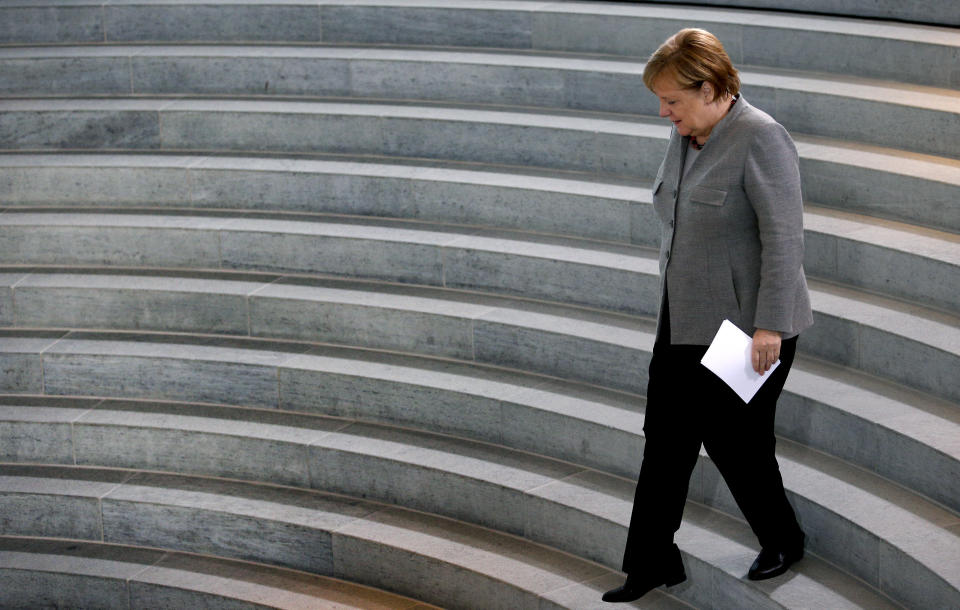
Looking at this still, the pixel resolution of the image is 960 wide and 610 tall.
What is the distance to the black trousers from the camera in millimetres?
3832

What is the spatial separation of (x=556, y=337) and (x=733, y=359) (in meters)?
1.75

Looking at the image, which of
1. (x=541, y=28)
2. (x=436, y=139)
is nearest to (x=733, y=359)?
(x=436, y=139)

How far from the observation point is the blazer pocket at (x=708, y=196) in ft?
12.0

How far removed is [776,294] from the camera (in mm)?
3621

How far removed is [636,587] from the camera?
420cm

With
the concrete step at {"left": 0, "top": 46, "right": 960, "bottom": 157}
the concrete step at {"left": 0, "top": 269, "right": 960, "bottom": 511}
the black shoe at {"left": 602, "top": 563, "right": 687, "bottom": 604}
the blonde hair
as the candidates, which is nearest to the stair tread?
the black shoe at {"left": 602, "top": 563, "right": 687, "bottom": 604}

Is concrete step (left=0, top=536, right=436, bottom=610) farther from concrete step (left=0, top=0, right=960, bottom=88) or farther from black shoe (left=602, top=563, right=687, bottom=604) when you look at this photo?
concrete step (left=0, top=0, right=960, bottom=88)

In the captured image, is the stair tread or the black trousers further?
the stair tread

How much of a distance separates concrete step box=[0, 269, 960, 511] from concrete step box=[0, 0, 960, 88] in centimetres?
138

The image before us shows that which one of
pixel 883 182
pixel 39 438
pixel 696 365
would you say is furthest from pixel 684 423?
pixel 39 438

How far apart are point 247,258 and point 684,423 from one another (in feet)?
9.71

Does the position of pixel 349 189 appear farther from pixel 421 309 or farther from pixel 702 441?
pixel 702 441

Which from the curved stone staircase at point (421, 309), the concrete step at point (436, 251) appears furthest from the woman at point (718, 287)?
the concrete step at point (436, 251)

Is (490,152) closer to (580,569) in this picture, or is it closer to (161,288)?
(161,288)
